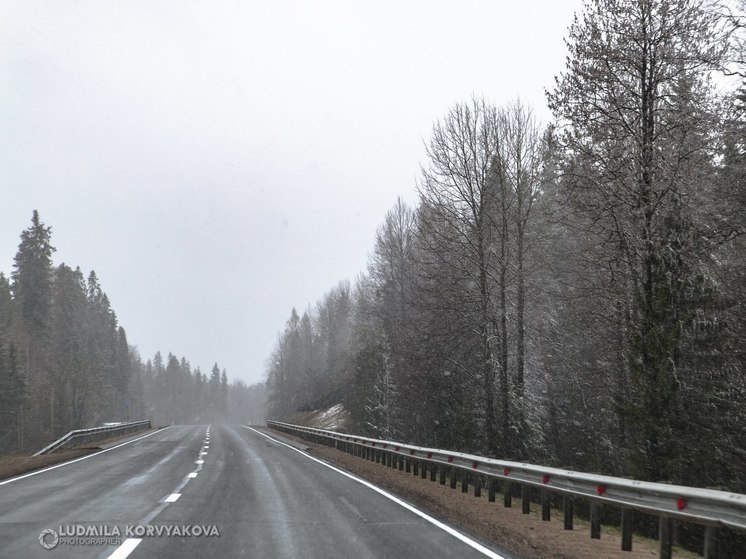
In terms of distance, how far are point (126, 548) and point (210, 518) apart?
2382 millimetres

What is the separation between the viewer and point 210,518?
972 cm

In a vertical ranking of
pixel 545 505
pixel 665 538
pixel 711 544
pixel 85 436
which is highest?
pixel 711 544

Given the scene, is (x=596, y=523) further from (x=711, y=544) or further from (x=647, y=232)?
(x=647, y=232)

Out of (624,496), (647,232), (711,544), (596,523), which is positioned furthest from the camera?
(647,232)

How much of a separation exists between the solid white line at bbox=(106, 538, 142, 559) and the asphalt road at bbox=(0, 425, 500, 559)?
0.01m

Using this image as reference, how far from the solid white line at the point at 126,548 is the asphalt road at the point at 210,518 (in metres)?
0.01

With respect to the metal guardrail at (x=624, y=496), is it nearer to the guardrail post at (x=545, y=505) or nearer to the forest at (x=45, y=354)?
the guardrail post at (x=545, y=505)

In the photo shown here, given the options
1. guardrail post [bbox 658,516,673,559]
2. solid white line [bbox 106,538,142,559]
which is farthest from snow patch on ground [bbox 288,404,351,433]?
guardrail post [bbox 658,516,673,559]

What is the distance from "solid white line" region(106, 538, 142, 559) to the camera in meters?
7.00

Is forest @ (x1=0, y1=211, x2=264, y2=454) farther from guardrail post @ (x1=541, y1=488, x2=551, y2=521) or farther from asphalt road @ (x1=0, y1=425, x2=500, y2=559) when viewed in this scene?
guardrail post @ (x1=541, y1=488, x2=551, y2=521)

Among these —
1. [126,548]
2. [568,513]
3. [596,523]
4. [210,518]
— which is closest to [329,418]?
[210,518]

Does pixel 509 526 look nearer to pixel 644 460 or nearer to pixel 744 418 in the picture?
pixel 644 460

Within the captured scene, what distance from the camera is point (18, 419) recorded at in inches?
2404

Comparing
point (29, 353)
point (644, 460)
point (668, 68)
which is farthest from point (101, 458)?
point (29, 353)
